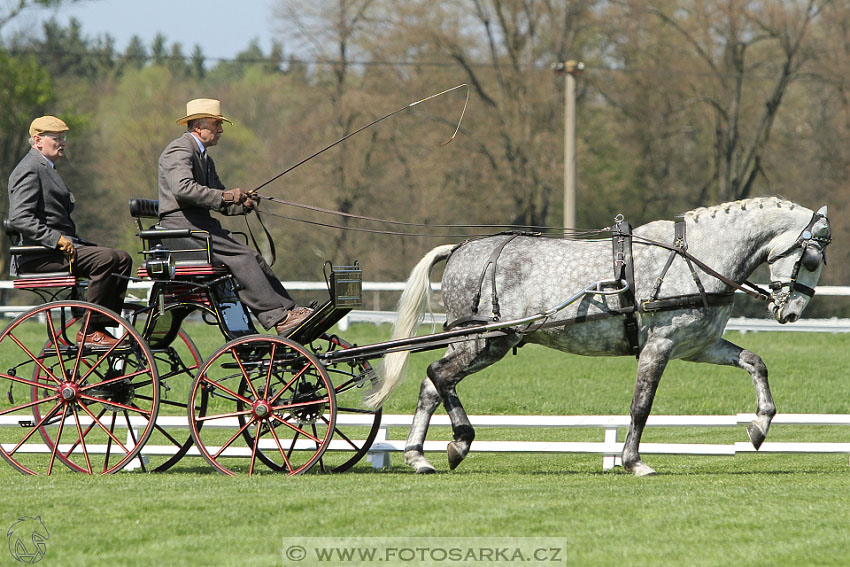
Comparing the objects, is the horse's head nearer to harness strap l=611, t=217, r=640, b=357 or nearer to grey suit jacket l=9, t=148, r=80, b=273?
harness strap l=611, t=217, r=640, b=357

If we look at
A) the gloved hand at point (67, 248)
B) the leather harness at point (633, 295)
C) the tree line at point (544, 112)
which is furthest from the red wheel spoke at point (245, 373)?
the tree line at point (544, 112)

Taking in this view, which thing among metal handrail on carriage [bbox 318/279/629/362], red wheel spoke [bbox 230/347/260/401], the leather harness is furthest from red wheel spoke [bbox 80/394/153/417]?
the leather harness

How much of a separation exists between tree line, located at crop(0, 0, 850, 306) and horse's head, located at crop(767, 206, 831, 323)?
2246 centimetres

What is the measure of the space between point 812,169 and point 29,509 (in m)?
29.7

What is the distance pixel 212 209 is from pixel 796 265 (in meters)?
3.89

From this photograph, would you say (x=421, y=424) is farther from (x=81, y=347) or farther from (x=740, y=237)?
(x=740, y=237)

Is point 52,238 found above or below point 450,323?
above

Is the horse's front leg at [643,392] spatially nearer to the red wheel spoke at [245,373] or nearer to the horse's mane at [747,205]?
the horse's mane at [747,205]

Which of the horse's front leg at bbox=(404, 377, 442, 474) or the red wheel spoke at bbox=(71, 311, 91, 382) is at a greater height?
the red wheel spoke at bbox=(71, 311, 91, 382)

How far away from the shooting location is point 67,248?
737 centimetres

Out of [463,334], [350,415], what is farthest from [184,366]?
[463,334]

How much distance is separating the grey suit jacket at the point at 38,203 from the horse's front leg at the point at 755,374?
14.7 feet

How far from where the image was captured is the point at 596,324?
7.84m

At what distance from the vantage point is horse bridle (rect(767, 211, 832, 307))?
762cm
